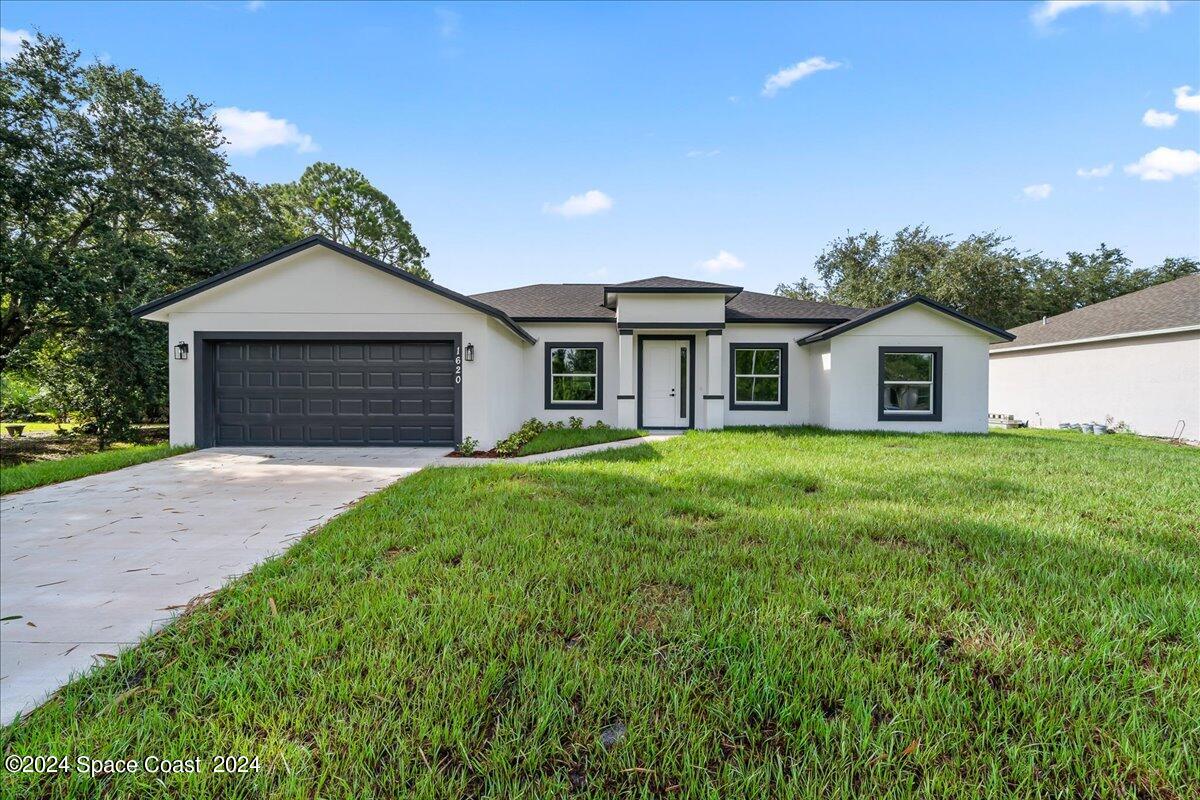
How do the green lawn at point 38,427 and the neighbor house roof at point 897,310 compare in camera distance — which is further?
the green lawn at point 38,427

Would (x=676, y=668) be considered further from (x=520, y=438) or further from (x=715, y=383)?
(x=715, y=383)

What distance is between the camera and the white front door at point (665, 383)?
41.0ft

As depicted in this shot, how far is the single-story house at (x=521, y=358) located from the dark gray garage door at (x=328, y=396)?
3cm

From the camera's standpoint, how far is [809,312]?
13023 millimetres

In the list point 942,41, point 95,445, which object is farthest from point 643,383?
point 95,445

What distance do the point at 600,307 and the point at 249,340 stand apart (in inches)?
314

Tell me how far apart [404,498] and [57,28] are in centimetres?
1798

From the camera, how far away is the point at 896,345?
37.7ft

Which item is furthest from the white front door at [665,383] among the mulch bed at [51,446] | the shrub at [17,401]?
the shrub at [17,401]

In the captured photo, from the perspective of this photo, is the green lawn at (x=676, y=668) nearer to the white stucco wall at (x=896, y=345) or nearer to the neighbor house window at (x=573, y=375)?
the white stucco wall at (x=896, y=345)

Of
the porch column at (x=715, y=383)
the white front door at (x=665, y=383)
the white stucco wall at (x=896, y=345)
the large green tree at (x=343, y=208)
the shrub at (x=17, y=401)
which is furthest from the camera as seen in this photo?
the large green tree at (x=343, y=208)

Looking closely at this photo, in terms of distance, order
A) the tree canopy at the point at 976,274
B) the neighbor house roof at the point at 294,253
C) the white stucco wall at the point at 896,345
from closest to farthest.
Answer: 1. the neighbor house roof at the point at 294,253
2. the white stucco wall at the point at 896,345
3. the tree canopy at the point at 976,274

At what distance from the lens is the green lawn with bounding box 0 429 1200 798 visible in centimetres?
162

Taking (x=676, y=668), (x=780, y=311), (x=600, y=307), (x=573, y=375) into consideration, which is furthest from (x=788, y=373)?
(x=676, y=668)
